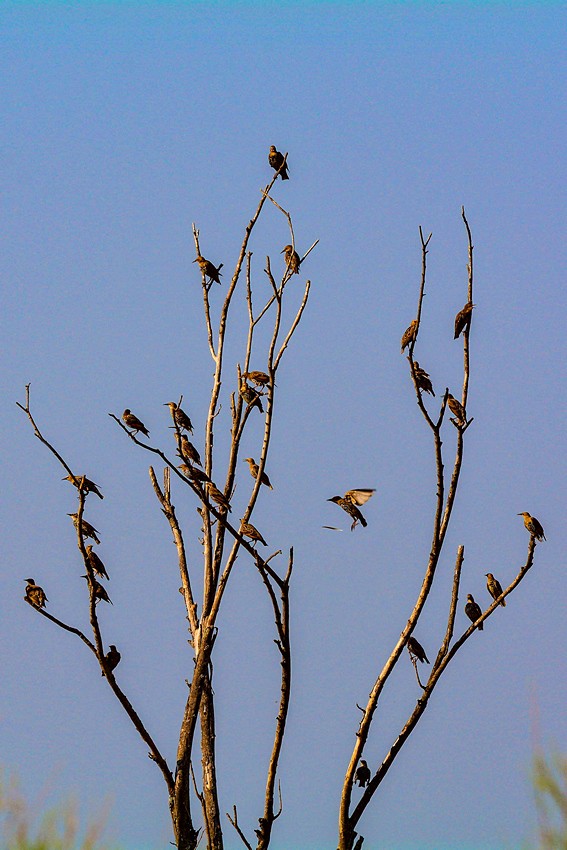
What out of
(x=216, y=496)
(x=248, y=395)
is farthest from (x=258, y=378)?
(x=216, y=496)

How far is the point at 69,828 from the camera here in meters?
5.31

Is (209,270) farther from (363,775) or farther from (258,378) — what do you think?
(363,775)

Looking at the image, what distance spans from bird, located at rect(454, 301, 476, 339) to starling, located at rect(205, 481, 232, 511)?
185 centimetres

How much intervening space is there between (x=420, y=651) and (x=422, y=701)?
0.57m

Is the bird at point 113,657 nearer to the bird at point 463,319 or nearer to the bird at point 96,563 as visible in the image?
the bird at point 96,563

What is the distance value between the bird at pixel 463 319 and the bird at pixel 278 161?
2.07m

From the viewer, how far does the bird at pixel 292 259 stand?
8758mm

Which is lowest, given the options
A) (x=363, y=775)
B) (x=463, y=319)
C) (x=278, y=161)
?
(x=363, y=775)

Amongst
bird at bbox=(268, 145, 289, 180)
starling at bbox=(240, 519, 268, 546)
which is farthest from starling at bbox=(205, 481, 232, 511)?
bird at bbox=(268, 145, 289, 180)

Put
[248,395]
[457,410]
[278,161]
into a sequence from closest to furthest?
[457,410], [248,395], [278,161]

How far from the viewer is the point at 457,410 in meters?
7.73

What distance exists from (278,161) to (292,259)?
5.08 feet

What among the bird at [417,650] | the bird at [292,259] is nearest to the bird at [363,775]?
the bird at [417,650]

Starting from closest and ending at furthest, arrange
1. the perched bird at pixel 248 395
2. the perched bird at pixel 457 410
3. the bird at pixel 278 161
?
the perched bird at pixel 457 410 < the perched bird at pixel 248 395 < the bird at pixel 278 161
